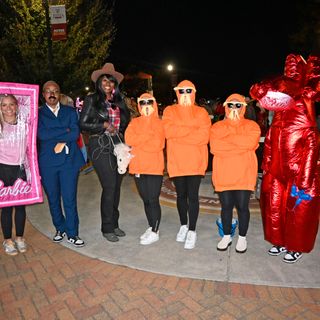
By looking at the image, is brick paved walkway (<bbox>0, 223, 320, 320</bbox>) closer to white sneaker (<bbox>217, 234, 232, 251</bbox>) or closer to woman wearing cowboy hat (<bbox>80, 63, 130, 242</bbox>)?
white sneaker (<bbox>217, 234, 232, 251</bbox>)

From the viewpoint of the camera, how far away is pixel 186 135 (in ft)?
12.9

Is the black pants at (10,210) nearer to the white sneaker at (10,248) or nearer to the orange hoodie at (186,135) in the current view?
the white sneaker at (10,248)

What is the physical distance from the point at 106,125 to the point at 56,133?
588 mm

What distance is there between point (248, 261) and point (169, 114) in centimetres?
186

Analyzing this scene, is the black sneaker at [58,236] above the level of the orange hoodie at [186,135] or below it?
below

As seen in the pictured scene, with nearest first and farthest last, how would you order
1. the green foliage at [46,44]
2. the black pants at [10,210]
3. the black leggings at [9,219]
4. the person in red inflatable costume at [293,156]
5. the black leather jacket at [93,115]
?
the person in red inflatable costume at [293,156] < the black pants at [10,210] < the black leather jacket at [93,115] < the black leggings at [9,219] < the green foliage at [46,44]

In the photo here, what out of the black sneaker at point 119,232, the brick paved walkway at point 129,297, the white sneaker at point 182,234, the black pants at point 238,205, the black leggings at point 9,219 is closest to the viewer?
the brick paved walkway at point 129,297

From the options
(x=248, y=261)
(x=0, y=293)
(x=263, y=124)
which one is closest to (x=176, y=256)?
(x=248, y=261)

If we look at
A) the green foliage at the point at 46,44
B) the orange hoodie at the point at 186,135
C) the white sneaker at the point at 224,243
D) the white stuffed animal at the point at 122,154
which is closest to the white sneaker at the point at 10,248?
the white stuffed animal at the point at 122,154

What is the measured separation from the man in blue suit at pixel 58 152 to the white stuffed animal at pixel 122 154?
0.52 metres

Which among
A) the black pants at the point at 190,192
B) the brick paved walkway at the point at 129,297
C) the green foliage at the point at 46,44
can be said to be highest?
the green foliage at the point at 46,44

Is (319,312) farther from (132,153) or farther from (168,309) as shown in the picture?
(132,153)

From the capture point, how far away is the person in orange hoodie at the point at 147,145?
409 centimetres

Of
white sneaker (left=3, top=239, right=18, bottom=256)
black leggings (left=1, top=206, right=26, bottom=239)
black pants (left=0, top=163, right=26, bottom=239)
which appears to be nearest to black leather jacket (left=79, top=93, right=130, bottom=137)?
black pants (left=0, top=163, right=26, bottom=239)
